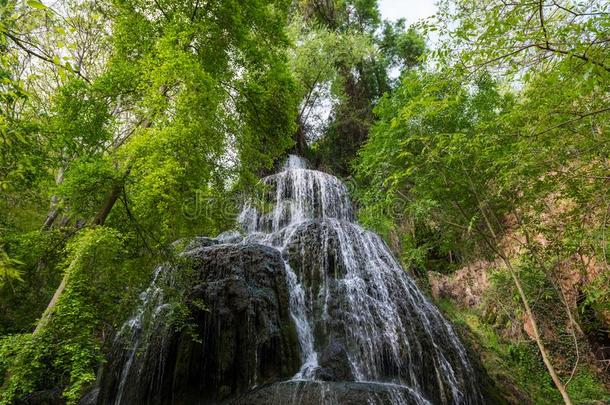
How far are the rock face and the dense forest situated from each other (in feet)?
3.09

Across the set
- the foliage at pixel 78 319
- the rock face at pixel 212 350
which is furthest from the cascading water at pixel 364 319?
the foliage at pixel 78 319

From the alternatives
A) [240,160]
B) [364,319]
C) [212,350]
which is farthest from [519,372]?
[240,160]

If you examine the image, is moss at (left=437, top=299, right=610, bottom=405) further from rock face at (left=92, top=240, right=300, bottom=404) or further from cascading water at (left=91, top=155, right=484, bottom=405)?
rock face at (left=92, top=240, right=300, bottom=404)

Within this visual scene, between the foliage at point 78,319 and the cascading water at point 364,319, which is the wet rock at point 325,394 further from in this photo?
the foliage at point 78,319

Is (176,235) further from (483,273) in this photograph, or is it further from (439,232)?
(483,273)

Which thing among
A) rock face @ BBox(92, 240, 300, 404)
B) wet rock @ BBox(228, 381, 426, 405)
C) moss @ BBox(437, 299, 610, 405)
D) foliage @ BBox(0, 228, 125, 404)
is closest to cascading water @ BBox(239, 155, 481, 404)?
wet rock @ BBox(228, 381, 426, 405)

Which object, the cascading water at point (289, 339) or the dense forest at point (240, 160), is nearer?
the dense forest at point (240, 160)

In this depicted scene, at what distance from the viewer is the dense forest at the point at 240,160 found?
311 centimetres

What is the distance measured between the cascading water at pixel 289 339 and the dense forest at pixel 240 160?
1055 mm

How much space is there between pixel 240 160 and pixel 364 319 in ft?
13.8

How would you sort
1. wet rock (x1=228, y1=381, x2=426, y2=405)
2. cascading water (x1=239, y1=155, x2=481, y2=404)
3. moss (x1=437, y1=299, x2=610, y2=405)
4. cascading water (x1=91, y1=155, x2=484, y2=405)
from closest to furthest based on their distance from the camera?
wet rock (x1=228, y1=381, x2=426, y2=405)
cascading water (x1=91, y1=155, x2=484, y2=405)
cascading water (x1=239, y1=155, x2=481, y2=404)
moss (x1=437, y1=299, x2=610, y2=405)

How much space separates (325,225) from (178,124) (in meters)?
5.64

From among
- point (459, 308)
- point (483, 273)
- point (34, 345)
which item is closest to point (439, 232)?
point (483, 273)

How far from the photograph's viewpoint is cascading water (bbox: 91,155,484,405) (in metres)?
5.93
